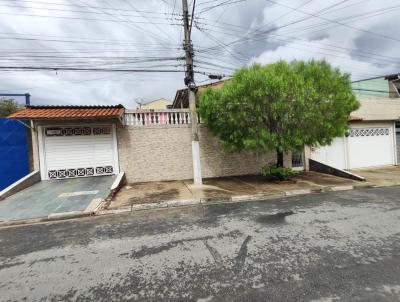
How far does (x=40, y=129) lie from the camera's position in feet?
33.0

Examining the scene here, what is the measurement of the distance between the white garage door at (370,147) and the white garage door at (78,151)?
1312 cm

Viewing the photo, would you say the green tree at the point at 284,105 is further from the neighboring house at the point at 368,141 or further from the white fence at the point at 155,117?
the neighboring house at the point at 368,141

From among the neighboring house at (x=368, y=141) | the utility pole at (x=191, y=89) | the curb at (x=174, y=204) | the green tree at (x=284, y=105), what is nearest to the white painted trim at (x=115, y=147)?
the utility pole at (x=191, y=89)

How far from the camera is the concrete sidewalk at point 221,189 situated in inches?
303

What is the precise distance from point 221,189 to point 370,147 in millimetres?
11191

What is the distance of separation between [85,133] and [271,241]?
358 inches

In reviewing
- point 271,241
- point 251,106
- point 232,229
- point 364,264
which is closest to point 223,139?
point 251,106

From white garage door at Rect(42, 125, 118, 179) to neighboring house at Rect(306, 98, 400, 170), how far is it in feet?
33.3

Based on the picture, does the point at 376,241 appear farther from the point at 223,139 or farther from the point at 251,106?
the point at 223,139

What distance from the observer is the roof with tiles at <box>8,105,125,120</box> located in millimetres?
9102

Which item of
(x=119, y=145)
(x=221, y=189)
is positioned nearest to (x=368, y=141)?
(x=221, y=189)

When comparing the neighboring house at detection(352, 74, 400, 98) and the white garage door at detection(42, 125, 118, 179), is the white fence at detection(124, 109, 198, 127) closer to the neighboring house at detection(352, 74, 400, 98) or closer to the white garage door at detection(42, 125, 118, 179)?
the white garage door at detection(42, 125, 118, 179)

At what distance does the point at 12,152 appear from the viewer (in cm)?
967

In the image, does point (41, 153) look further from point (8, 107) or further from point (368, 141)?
point (368, 141)
